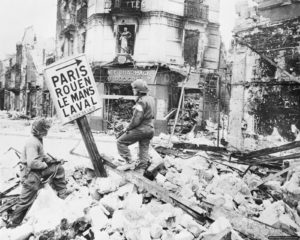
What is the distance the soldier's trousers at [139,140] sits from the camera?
601 cm

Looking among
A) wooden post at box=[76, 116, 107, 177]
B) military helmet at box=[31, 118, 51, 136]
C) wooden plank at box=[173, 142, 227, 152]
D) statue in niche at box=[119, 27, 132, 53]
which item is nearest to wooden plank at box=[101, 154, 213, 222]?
wooden post at box=[76, 116, 107, 177]

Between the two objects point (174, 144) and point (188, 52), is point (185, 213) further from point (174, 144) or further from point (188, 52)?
point (188, 52)

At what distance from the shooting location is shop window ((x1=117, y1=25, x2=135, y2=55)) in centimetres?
2028

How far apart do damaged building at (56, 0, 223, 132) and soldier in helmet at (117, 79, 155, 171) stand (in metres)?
13.4

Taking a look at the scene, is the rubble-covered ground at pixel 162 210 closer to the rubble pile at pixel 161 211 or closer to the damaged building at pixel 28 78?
the rubble pile at pixel 161 211

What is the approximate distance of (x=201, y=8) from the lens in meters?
20.8

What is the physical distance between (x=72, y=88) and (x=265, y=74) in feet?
23.6

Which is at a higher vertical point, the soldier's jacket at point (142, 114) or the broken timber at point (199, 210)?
the soldier's jacket at point (142, 114)

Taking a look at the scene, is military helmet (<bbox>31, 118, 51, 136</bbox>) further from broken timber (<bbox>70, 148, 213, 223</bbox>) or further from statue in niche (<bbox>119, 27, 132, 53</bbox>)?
statue in niche (<bbox>119, 27, 132, 53</bbox>)

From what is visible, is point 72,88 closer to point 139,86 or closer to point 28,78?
point 139,86

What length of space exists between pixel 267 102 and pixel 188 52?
37.3 feet

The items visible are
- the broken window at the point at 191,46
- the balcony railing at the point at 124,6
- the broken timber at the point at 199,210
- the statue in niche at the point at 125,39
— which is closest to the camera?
the broken timber at the point at 199,210

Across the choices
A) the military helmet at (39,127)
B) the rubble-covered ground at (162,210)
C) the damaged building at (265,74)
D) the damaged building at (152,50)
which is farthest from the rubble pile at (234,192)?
the damaged building at (152,50)

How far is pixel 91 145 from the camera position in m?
5.95
